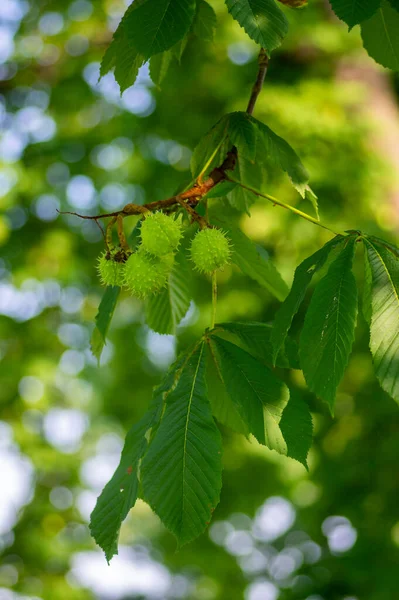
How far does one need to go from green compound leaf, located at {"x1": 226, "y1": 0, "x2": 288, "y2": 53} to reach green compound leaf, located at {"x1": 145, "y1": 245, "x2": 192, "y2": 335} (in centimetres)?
58

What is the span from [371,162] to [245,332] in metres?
3.59

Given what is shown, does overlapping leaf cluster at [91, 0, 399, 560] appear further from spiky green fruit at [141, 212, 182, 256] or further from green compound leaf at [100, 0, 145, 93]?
spiky green fruit at [141, 212, 182, 256]

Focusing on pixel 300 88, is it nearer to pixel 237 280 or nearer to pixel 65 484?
pixel 237 280

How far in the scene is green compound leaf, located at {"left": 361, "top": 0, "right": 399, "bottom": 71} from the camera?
60.1 inches

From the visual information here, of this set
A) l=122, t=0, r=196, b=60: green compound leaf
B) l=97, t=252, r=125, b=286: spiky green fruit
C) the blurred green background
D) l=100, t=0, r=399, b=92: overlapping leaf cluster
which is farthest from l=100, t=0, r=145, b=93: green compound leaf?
the blurred green background

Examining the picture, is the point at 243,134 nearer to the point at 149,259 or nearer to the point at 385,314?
the point at 149,259

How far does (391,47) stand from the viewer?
1.53 meters

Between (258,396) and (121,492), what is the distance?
0.30 metres

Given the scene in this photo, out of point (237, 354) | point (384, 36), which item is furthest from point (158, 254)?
point (384, 36)

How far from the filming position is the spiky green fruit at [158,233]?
1.25 m

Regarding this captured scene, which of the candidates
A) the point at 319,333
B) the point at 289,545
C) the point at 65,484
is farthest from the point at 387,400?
the point at 289,545

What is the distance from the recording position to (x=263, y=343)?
4.48 ft

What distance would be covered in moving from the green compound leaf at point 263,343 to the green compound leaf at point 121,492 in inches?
8.1

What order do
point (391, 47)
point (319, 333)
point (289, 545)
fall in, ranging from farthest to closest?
1. point (289, 545)
2. point (391, 47)
3. point (319, 333)
